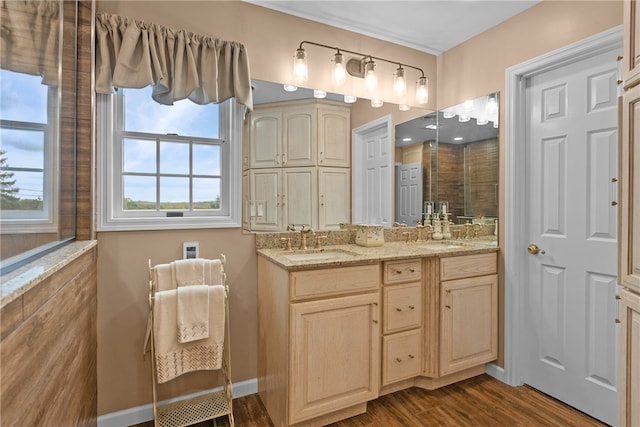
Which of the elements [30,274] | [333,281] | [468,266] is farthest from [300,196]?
[30,274]

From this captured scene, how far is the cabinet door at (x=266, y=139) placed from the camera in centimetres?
220

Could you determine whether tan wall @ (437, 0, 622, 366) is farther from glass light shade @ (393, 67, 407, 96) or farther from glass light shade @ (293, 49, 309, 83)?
glass light shade @ (293, 49, 309, 83)

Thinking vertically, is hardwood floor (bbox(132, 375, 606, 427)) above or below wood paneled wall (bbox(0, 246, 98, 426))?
below

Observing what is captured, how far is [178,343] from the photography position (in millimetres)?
1740

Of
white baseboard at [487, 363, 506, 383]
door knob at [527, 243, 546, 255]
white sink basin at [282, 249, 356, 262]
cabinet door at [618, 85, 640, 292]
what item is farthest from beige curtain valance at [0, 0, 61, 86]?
white baseboard at [487, 363, 506, 383]

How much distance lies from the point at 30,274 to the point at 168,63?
1.47 metres

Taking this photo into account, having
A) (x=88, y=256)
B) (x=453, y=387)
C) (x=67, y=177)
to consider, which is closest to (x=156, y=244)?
(x=88, y=256)

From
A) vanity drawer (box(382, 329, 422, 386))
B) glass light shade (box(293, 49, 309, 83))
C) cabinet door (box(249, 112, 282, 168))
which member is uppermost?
glass light shade (box(293, 49, 309, 83))

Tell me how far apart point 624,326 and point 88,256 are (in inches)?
93.4

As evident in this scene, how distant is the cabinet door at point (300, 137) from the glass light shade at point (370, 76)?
517 millimetres

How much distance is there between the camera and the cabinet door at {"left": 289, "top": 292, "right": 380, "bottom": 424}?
1.76m

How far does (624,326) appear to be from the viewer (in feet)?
4.30

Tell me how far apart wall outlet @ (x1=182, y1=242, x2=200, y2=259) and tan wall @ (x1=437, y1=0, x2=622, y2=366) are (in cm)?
213

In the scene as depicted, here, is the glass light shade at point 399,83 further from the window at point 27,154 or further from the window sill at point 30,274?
the window sill at point 30,274
